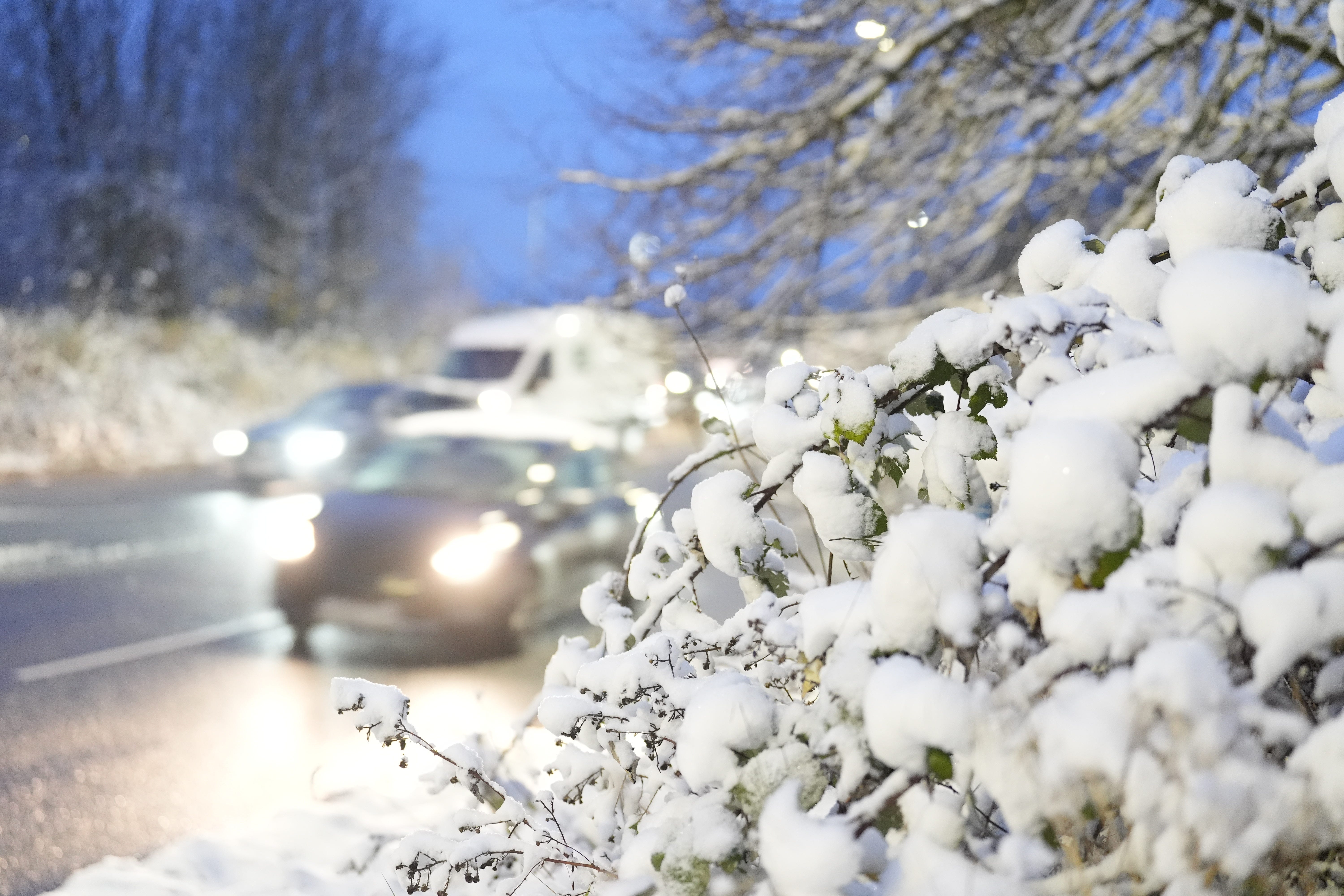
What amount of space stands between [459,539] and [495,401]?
849 cm

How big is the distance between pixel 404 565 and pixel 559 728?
465 cm

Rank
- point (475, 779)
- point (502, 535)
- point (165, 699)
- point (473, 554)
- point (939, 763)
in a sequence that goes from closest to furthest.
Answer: point (939, 763)
point (475, 779)
point (165, 699)
point (473, 554)
point (502, 535)

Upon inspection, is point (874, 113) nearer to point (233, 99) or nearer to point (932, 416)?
point (932, 416)

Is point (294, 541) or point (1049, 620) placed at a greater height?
point (294, 541)

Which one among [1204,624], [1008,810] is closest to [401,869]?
[1008,810]

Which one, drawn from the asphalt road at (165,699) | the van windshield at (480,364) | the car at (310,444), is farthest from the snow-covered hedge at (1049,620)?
the van windshield at (480,364)

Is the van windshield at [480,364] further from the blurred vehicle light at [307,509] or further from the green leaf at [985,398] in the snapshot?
the green leaf at [985,398]

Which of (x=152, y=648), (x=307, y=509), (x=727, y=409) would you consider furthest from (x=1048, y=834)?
(x=152, y=648)

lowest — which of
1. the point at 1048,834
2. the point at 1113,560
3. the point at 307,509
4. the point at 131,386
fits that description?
the point at 1048,834

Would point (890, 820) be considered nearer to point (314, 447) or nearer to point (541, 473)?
point (541, 473)

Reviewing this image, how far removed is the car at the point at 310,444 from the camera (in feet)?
44.4

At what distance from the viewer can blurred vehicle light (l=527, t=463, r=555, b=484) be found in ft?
22.5

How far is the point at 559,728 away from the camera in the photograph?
178 cm

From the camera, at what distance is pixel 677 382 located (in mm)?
4301
